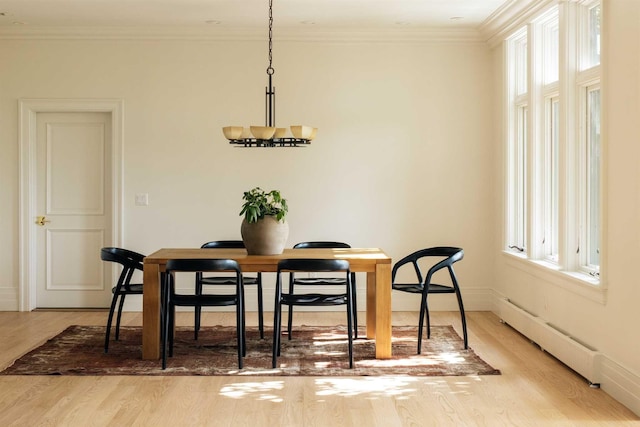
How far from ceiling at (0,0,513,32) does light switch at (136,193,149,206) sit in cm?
158

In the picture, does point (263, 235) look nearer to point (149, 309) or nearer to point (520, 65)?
point (149, 309)

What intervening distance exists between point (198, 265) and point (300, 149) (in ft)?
8.65

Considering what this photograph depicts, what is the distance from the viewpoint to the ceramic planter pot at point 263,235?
5207mm

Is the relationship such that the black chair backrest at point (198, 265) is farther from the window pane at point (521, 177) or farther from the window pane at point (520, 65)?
the window pane at point (520, 65)

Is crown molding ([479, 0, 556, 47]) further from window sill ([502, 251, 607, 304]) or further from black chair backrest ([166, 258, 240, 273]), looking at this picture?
black chair backrest ([166, 258, 240, 273])

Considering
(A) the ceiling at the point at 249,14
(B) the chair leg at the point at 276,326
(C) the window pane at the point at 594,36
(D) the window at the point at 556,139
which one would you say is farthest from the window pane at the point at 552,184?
(B) the chair leg at the point at 276,326

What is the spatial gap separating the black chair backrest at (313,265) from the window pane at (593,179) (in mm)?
1623

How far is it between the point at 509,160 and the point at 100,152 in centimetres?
386

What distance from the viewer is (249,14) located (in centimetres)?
634

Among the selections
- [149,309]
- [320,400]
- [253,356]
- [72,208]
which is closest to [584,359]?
[320,400]

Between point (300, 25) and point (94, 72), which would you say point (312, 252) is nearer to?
point (300, 25)

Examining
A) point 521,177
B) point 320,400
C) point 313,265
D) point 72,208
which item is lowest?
point 320,400

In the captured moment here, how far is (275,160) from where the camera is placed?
7012mm

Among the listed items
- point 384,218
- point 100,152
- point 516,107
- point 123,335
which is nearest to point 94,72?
point 100,152
